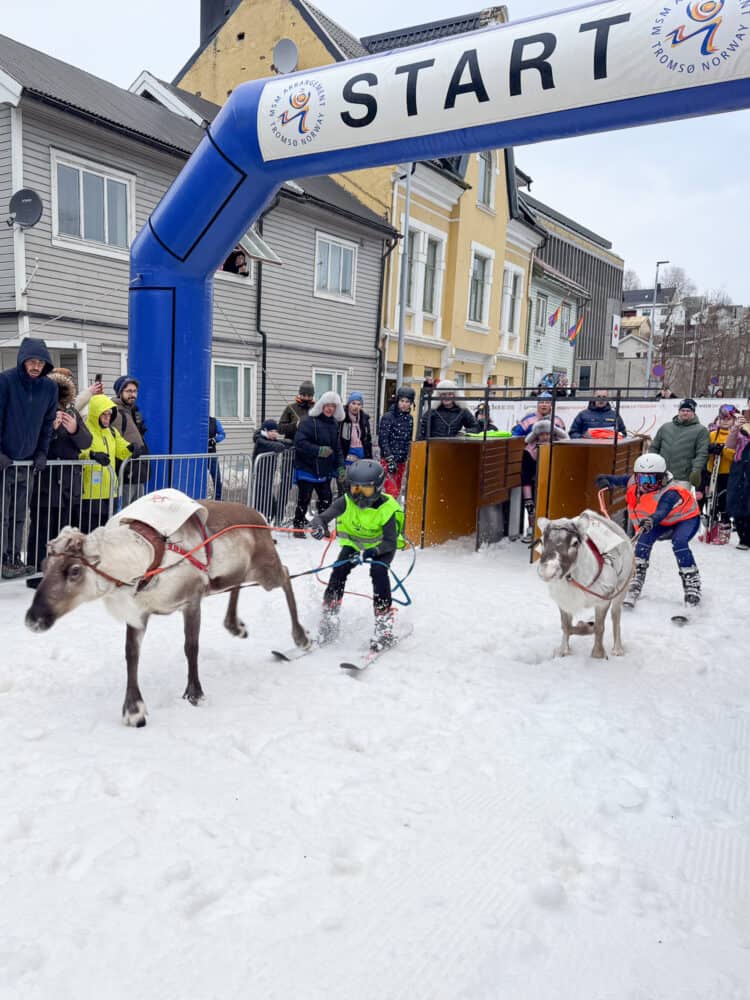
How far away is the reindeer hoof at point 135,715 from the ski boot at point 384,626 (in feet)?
6.58

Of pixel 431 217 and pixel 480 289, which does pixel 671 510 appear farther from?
pixel 480 289

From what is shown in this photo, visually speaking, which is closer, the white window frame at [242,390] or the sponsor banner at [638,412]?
the sponsor banner at [638,412]

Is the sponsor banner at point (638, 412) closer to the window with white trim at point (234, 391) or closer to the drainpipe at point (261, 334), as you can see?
the drainpipe at point (261, 334)

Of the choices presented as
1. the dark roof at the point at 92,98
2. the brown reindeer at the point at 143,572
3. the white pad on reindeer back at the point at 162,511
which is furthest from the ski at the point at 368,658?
the dark roof at the point at 92,98

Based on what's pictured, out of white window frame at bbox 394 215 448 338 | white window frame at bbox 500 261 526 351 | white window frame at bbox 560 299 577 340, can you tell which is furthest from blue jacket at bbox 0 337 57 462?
white window frame at bbox 560 299 577 340

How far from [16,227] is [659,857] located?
1266 centimetres

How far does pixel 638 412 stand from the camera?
510 inches

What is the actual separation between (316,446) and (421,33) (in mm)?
20257

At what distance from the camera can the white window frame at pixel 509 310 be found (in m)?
26.4

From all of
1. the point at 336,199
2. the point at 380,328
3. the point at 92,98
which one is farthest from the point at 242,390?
the point at 92,98

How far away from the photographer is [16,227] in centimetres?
1163

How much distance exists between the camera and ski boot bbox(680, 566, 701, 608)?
6879 millimetres

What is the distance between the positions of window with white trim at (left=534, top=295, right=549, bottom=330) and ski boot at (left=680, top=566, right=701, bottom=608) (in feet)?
78.8

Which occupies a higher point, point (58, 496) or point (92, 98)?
point (92, 98)
